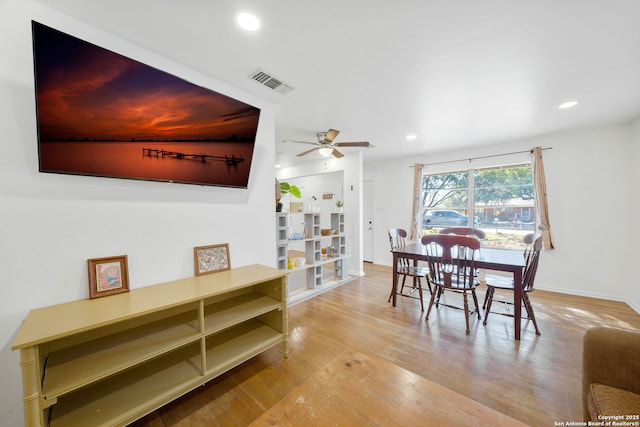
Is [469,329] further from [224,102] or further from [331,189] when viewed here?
[331,189]

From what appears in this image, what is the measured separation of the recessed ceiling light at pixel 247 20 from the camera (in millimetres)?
1355

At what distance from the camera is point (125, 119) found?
1481mm

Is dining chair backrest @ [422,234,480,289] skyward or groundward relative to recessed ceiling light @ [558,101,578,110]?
groundward

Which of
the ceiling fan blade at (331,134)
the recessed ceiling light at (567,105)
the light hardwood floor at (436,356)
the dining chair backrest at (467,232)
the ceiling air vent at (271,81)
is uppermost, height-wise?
the ceiling air vent at (271,81)

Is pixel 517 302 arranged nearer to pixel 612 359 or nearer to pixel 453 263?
pixel 453 263

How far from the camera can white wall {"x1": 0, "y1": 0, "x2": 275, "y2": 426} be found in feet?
3.96

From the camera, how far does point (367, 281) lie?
411 centimetres

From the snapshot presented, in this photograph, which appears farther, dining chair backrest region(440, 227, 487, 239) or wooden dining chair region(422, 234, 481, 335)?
dining chair backrest region(440, 227, 487, 239)

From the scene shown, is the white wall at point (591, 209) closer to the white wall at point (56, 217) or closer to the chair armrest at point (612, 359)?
the chair armrest at point (612, 359)

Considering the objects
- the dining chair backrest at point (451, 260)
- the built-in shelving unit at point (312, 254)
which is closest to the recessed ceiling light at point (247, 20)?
the built-in shelving unit at point (312, 254)

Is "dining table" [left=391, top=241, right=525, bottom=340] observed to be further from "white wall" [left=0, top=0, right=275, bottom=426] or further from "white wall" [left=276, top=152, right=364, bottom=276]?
"white wall" [left=0, top=0, right=275, bottom=426]

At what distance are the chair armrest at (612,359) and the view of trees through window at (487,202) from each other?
334cm

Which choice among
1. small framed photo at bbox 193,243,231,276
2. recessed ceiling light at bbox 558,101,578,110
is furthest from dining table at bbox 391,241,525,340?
small framed photo at bbox 193,243,231,276

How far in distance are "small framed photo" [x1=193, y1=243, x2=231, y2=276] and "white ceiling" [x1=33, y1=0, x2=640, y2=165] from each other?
152 cm
